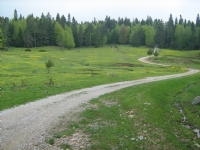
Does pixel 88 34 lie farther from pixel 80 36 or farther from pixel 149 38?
pixel 149 38

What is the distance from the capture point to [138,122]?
65.3 feet

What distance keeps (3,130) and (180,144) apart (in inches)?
541

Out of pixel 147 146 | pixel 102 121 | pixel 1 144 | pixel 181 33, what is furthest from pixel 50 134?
pixel 181 33

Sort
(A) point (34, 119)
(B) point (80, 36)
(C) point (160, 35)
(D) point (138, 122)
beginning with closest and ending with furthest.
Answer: (A) point (34, 119) → (D) point (138, 122) → (B) point (80, 36) → (C) point (160, 35)

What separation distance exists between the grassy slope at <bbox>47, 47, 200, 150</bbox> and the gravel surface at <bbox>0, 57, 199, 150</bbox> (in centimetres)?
182

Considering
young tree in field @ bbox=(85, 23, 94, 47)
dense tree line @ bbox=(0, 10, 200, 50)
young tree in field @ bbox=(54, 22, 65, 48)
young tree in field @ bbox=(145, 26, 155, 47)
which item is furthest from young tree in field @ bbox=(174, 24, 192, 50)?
young tree in field @ bbox=(54, 22, 65, 48)

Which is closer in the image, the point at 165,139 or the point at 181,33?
the point at 165,139

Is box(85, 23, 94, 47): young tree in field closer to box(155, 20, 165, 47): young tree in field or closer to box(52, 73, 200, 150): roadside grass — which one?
box(155, 20, 165, 47): young tree in field

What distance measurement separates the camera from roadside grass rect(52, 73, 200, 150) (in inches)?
627

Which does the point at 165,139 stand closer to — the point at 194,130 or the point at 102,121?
the point at 194,130

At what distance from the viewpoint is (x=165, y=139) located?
54.4 ft

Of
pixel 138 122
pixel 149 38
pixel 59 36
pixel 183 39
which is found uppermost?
pixel 59 36

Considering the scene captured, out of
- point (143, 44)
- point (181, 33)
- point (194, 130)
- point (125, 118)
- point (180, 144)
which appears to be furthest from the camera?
point (143, 44)

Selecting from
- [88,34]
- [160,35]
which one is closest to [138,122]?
[88,34]
